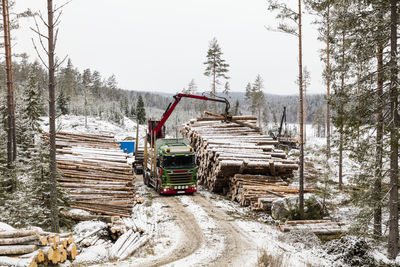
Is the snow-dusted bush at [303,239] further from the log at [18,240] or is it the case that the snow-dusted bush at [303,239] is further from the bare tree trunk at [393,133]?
the log at [18,240]

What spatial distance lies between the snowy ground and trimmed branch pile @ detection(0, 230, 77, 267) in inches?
54.1

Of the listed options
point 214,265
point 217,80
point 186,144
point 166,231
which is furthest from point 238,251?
point 217,80

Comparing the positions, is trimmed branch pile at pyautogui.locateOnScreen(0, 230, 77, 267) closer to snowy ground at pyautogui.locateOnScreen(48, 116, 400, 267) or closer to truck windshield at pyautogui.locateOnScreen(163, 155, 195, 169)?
snowy ground at pyautogui.locateOnScreen(48, 116, 400, 267)

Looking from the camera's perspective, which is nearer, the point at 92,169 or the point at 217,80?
the point at 92,169


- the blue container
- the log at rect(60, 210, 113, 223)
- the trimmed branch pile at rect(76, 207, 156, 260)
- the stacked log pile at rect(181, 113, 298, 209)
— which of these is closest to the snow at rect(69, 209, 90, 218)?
the log at rect(60, 210, 113, 223)

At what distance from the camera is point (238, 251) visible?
1023 centimetres

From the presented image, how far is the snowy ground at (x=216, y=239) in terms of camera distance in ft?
30.9

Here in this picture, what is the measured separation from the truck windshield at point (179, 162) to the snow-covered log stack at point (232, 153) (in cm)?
78

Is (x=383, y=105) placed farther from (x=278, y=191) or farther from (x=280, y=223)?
(x=278, y=191)

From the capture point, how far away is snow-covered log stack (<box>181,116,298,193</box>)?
60.1 feet

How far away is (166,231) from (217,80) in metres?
28.2

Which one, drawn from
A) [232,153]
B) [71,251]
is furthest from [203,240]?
[232,153]

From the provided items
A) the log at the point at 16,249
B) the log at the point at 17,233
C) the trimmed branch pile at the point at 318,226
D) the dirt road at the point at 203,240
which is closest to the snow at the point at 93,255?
the dirt road at the point at 203,240

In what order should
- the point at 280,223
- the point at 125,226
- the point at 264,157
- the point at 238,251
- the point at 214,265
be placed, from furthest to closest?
the point at 264,157 < the point at 280,223 < the point at 125,226 < the point at 238,251 < the point at 214,265
